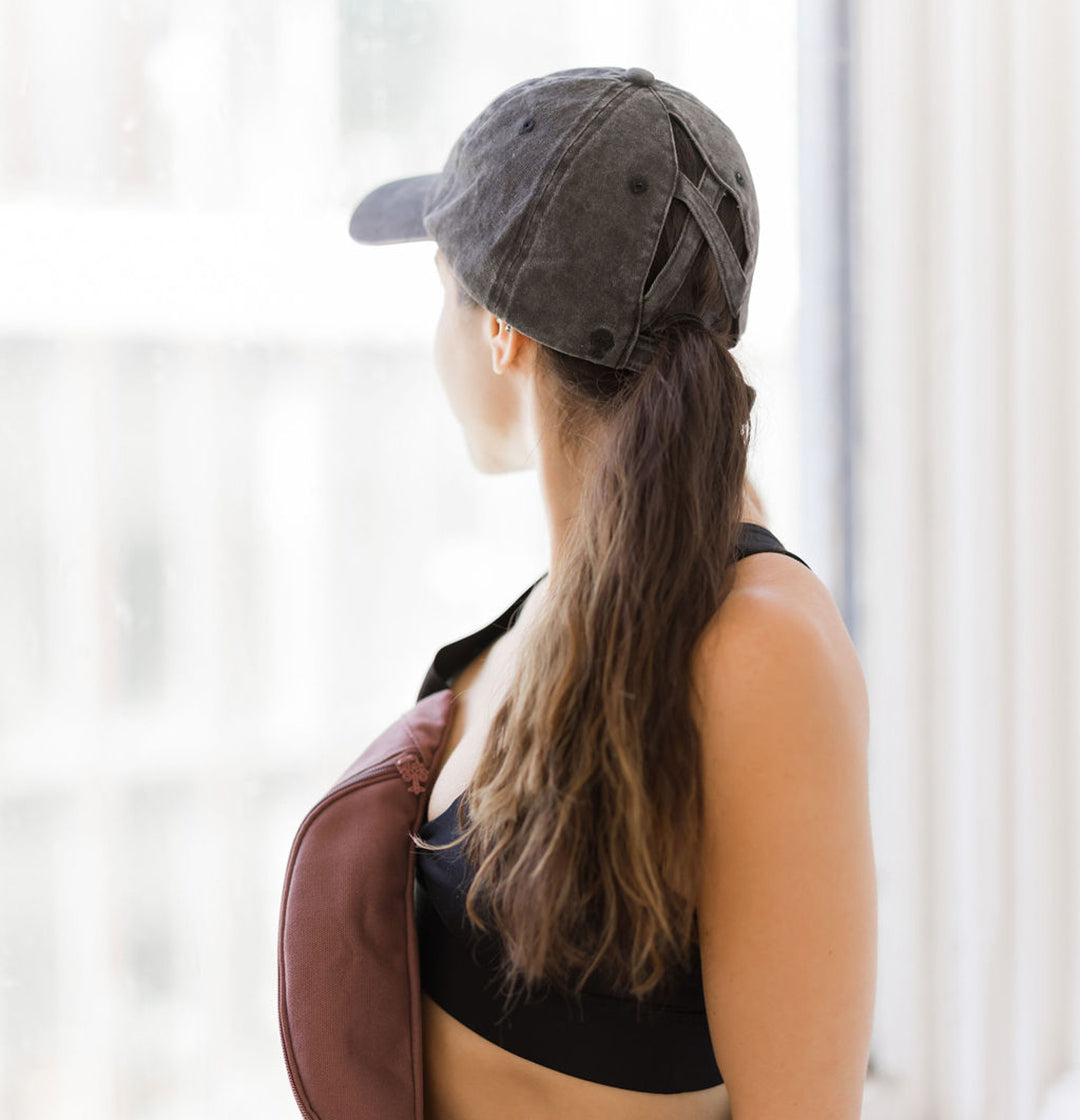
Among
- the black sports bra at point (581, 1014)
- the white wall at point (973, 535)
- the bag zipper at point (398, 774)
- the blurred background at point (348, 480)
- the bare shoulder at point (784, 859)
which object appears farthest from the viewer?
the white wall at point (973, 535)

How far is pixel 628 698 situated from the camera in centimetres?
62

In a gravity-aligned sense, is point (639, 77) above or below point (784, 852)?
above

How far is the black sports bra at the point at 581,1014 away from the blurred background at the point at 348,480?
449 millimetres

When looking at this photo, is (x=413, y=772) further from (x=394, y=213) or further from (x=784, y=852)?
(x=394, y=213)

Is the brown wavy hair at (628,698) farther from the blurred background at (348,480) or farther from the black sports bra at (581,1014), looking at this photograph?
the blurred background at (348,480)

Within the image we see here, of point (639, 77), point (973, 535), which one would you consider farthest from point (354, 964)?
point (973, 535)

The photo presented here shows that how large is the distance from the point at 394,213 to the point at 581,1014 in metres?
0.69

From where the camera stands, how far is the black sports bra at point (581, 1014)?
2.29 feet

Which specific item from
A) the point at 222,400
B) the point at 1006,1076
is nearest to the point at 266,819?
the point at 222,400

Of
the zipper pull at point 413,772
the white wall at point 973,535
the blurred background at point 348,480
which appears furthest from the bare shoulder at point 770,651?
the white wall at point 973,535

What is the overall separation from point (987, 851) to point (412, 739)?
802 mm

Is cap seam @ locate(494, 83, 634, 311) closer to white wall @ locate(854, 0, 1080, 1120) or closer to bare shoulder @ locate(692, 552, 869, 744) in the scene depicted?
bare shoulder @ locate(692, 552, 869, 744)

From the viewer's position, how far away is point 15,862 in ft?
3.51

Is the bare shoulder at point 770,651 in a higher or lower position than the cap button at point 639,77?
lower
